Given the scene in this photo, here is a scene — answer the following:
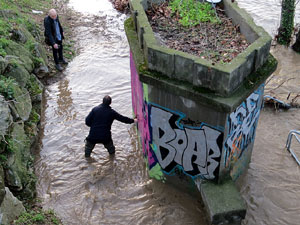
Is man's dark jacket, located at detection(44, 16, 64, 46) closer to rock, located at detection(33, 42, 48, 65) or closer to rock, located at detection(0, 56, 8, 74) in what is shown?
rock, located at detection(33, 42, 48, 65)

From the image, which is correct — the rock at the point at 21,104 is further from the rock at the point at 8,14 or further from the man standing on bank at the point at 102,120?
the rock at the point at 8,14

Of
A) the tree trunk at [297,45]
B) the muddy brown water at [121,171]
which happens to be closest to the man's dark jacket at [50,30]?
the muddy brown water at [121,171]

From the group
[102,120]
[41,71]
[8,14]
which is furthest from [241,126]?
[8,14]

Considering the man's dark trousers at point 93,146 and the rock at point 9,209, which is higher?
the rock at point 9,209

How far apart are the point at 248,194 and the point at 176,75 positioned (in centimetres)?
315

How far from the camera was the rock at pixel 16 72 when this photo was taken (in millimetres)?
7927

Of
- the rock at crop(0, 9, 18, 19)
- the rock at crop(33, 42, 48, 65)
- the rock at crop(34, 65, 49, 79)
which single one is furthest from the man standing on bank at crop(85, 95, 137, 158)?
the rock at crop(0, 9, 18, 19)

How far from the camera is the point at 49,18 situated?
10102mm

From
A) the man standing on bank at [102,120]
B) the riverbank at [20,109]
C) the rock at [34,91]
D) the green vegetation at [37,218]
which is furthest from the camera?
the rock at [34,91]

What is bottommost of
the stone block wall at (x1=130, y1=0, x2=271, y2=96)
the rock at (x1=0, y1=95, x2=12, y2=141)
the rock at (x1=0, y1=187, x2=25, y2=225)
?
the rock at (x1=0, y1=187, x2=25, y2=225)

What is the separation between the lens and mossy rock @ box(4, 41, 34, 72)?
8.77 metres

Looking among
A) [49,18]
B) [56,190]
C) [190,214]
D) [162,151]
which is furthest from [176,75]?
[49,18]

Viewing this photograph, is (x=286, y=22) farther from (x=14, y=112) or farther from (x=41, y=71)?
(x=14, y=112)

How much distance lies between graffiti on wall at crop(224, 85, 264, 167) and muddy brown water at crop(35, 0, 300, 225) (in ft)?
3.74
